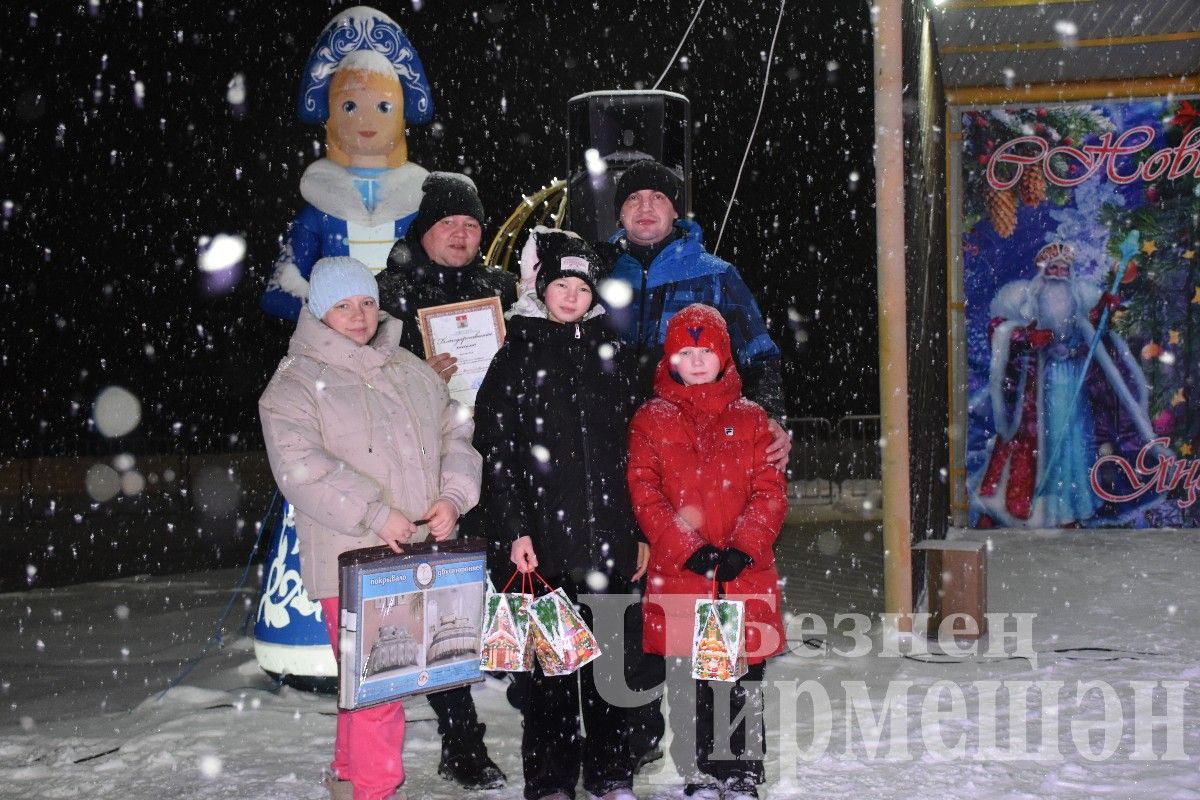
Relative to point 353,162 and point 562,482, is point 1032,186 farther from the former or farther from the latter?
point 562,482

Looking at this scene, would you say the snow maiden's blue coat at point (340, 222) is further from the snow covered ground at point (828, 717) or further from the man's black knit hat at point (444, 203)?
the snow covered ground at point (828, 717)

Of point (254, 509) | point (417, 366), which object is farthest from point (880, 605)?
point (254, 509)

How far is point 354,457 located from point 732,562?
3.69ft

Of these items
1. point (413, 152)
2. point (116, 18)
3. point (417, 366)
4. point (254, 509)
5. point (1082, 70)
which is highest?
point (116, 18)

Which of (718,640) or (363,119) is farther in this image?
(363,119)

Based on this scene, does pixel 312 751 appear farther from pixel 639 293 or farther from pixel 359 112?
pixel 359 112

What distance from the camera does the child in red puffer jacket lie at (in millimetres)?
3223

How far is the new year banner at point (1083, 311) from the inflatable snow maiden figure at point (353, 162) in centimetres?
587

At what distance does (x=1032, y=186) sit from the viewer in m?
8.83

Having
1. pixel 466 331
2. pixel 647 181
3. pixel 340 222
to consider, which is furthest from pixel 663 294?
pixel 340 222

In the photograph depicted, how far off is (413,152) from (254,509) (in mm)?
5904

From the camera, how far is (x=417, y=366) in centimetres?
330

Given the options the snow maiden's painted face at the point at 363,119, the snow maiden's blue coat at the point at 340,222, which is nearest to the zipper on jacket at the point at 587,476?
the snow maiden's blue coat at the point at 340,222

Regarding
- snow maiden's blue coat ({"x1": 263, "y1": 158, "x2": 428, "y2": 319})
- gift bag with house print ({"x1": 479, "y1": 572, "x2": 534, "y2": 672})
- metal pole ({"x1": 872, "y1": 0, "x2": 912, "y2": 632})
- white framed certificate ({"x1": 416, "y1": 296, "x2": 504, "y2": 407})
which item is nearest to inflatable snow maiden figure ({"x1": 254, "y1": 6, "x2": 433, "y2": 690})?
snow maiden's blue coat ({"x1": 263, "y1": 158, "x2": 428, "y2": 319})
